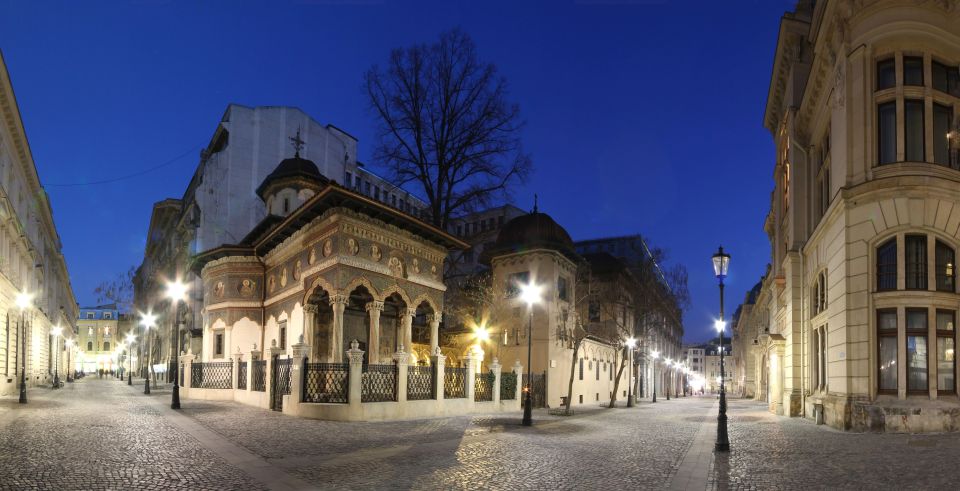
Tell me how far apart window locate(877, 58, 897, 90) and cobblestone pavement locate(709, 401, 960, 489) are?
30.8 ft

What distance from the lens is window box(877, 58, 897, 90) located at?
716 inches

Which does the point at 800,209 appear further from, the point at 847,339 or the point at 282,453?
the point at 282,453

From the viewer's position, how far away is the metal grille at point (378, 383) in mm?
19688

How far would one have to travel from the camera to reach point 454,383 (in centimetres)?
2366

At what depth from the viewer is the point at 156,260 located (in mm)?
74188

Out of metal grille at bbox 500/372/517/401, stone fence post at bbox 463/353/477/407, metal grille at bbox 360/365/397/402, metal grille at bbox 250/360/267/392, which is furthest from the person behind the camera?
metal grille at bbox 500/372/517/401

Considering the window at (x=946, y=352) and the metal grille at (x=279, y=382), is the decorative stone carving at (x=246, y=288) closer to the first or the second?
the metal grille at (x=279, y=382)

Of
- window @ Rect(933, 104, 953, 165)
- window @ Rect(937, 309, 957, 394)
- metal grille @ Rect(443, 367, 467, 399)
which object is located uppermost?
window @ Rect(933, 104, 953, 165)

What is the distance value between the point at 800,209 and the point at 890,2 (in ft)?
32.4

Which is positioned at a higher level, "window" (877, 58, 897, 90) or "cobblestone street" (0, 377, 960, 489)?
"window" (877, 58, 897, 90)

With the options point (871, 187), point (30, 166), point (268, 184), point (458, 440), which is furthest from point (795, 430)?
point (30, 166)

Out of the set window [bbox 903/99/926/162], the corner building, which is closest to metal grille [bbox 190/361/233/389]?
the corner building

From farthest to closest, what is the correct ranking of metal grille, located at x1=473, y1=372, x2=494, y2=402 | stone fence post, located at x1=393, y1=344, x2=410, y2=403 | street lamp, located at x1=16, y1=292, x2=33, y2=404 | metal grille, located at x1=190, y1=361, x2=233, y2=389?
metal grille, located at x1=190, y1=361, x2=233, y2=389 < metal grille, located at x1=473, y1=372, x2=494, y2=402 < street lamp, located at x1=16, y1=292, x2=33, y2=404 < stone fence post, located at x1=393, y1=344, x2=410, y2=403

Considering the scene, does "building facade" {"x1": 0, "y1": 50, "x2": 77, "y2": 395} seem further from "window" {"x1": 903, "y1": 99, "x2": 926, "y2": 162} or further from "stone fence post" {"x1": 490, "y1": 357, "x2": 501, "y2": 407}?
"window" {"x1": 903, "y1": 99, "x2": 926, "y2": 162}
